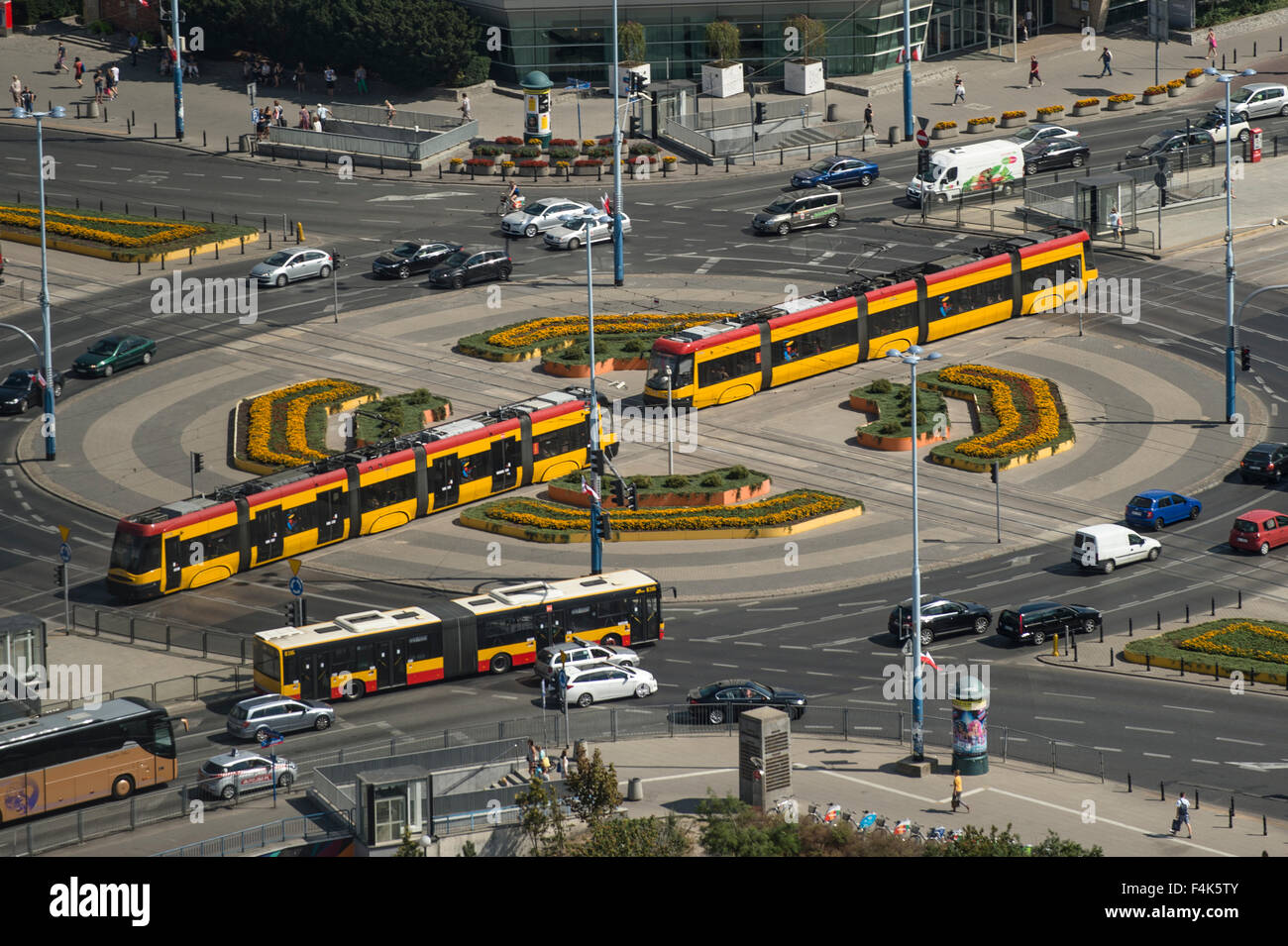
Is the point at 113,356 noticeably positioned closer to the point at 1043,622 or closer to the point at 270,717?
the point at 270,717

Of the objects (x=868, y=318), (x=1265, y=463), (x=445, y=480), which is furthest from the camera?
(x=868, y=318)

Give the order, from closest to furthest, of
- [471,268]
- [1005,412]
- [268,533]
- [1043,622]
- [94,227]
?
[1043,622] < [268,533] < [1005,412] < [471,268] < [94,227]

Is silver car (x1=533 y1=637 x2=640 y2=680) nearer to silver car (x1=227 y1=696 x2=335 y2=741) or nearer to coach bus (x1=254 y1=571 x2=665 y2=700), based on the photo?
coach bus (x1=254 y1=571 x2=665 y2=700)

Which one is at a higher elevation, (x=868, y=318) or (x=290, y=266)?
(x=290, y=266)

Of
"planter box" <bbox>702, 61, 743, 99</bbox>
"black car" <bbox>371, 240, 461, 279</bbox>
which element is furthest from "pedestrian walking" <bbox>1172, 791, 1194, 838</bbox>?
"planter box" <bbox>702, 61, 743, 99</bbox>
